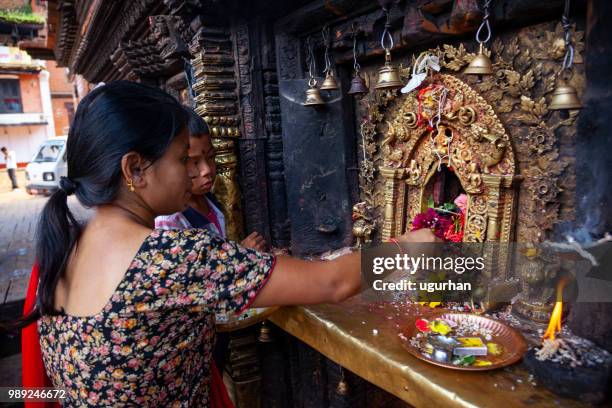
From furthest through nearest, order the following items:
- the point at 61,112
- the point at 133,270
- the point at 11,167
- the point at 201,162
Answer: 1. the point at 61,112
2. the point at 11,167
3. the point at 201,162
4. the point at 133,270

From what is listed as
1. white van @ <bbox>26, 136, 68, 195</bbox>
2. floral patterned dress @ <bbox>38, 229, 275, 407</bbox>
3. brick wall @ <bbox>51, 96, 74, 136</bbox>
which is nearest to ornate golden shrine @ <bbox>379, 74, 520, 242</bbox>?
floral patterned dress @ <bbox>38, 229, 275, 407</bbox>

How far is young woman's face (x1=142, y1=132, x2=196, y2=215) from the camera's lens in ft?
4.34

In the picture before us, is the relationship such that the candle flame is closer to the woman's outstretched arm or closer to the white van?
the woman's outstretched arm

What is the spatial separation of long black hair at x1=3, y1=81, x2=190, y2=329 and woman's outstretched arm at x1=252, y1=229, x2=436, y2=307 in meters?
0.51

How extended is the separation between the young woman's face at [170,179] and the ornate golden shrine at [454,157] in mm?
1454

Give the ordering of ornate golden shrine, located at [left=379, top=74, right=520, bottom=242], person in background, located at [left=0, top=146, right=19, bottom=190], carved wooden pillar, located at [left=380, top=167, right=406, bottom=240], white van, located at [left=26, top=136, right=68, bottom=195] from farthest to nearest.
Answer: person in background, located at [left=0, top=146, right=19, bottom=190]
white van, located at [left=26, top=136, right=68, bottom=195]
carved wooden pillar, located at [left=380, top=167, right=406, bottom=240]
ornate golden shrine, located at [left=379, top=74, right=520, bottom=242]

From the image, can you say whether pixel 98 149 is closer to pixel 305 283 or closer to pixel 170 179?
pixel 170 179

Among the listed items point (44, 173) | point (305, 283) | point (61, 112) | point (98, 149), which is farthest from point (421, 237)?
point (61, 112)

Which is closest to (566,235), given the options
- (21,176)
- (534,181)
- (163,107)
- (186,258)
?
(534,181)

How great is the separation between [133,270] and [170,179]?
1.00ft

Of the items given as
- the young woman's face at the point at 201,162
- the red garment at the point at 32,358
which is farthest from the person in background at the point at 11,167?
the red garment at the point at 32,358

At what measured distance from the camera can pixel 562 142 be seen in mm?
1864

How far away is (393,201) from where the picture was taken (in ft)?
8.93

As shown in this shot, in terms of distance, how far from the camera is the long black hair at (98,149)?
125 centimetres
